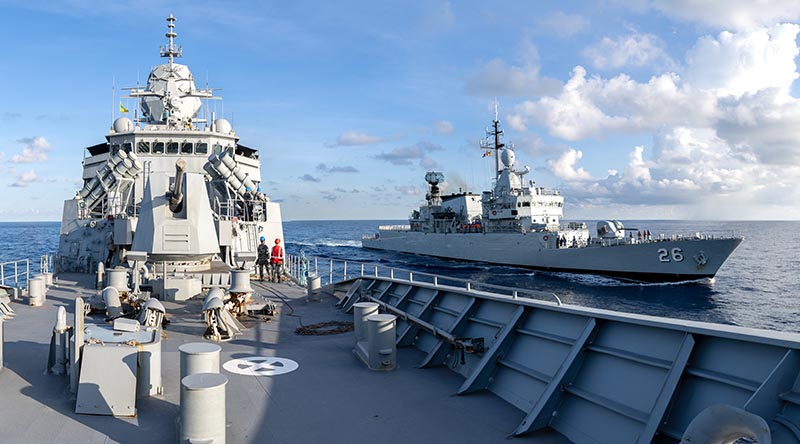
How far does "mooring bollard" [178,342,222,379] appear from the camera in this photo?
185 inches

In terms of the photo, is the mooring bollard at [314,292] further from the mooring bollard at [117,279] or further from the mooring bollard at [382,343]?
the mooring bollard at [382,343]

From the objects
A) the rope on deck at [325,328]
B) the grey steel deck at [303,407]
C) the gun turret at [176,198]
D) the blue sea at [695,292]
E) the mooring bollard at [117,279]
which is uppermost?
the gun turret at [176,198]

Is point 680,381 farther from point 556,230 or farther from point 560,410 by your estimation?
point 556,230

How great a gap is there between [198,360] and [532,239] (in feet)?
118

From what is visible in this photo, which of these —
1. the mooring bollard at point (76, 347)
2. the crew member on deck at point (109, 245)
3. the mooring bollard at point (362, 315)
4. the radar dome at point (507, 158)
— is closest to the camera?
the mooring bollard at point (76, 347)

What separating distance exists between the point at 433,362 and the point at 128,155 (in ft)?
54.4

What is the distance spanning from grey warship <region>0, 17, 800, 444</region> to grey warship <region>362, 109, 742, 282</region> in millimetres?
28948

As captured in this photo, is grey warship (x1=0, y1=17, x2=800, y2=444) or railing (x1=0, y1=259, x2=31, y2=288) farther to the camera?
railing (x1=0, y1=259, x2=31, y2=288)

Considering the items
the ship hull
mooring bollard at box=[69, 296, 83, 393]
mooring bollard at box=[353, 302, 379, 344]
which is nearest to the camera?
mooring bollard at box=[69, 296, 83, 393]

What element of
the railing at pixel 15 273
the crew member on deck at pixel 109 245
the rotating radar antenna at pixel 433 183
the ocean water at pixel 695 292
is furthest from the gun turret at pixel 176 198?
the rotating radar antenna at pixel 433 183

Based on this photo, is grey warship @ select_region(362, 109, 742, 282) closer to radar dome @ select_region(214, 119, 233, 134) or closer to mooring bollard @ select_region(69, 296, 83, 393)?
radar dome @ select_region(214, 119, 233, 134)

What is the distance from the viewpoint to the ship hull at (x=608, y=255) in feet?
104

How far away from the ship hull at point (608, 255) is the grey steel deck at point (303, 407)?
30009 mm

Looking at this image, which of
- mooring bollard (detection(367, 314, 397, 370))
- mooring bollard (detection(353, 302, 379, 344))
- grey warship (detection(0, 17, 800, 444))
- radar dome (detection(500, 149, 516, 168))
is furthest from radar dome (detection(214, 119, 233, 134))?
radar dome (detection(500, 149, 516, 168))
